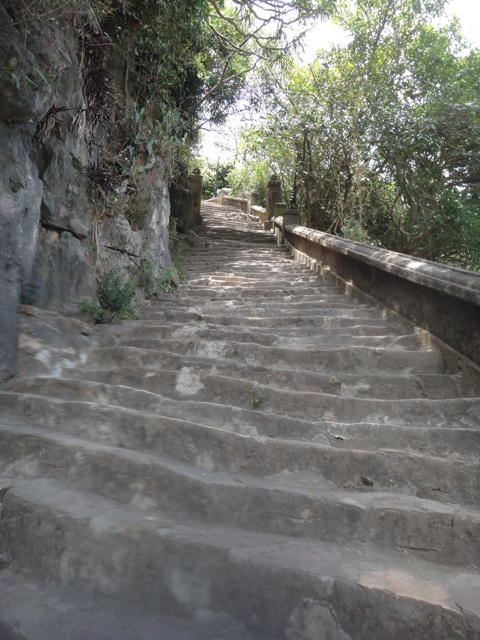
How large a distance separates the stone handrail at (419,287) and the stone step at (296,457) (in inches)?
48.0

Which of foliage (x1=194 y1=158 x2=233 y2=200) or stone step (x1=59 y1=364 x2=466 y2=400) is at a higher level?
foliage (x1=194 y1=158 x2=233 y2=200)

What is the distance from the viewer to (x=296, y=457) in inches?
106

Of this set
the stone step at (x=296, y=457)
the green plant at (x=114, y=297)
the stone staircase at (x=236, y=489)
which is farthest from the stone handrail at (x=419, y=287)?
the green plant at (x=114, y=297)

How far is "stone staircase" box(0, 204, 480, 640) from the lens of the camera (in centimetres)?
178

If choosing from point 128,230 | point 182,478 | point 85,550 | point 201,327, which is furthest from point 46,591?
point 128,230

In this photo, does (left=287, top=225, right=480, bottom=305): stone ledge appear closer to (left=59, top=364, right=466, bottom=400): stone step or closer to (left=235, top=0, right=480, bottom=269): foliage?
(left=59, top=364, right=466, bottom=400): stone step

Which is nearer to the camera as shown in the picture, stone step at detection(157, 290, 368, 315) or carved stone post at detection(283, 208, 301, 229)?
stone step at detection(157, 290, 368, 315)

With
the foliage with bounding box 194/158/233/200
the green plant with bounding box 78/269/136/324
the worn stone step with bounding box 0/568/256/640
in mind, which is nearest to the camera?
the worn stone step with bounding box 0/568/256/640

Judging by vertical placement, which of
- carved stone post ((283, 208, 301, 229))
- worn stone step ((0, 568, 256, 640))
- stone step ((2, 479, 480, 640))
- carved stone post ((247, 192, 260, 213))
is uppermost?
carved stone post ((247, 192, 260, 213))

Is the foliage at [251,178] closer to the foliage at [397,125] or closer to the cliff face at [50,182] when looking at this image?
the foliage at [397,125]

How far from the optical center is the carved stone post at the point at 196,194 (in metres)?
13.5

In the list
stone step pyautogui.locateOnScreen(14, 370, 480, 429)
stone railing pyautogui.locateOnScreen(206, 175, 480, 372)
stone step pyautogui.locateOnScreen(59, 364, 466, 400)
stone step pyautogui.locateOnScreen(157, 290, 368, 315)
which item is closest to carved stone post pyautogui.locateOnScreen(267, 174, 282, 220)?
stone railing pyautogui.locateOnScreen(206, 175, 480, 372)

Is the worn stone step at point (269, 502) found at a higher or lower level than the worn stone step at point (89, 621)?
higher

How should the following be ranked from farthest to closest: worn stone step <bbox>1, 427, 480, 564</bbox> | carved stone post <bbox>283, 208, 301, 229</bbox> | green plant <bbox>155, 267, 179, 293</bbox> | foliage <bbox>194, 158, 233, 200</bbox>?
1. foliage <bbox>194, 158, 233, 200</bbox>
2. carved stone post <bbox>283, 208, 301, 229</bbox>
3. green plant <bbox>155, 267, 179, 293</bbox>
4. worn stone step <bbox>1, 427, 480, 564</bbox>
